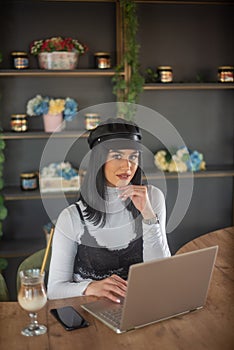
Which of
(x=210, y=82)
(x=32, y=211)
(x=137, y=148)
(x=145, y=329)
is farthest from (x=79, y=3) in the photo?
(x=145, y=329)

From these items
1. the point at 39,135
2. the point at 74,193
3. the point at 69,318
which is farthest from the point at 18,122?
the point at 69,318

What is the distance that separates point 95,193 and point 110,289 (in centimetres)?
56

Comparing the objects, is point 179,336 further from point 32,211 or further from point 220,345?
point 32,211

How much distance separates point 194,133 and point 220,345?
2736 mm

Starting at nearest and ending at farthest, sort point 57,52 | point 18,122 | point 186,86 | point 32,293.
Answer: point 32,293
point 57,52
point 18,122
point 186,86

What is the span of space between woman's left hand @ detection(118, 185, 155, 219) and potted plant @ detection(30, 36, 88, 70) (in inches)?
63.2

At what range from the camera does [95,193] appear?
2209 mm

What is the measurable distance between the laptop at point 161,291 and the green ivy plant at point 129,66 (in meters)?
2.07

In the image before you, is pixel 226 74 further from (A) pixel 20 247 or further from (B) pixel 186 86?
(A) pixel 20 247

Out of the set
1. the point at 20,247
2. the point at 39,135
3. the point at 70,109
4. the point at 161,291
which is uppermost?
the point at 70,109

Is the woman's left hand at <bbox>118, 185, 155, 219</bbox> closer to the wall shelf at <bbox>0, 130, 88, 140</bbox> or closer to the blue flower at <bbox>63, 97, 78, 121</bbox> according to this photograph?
the wall shelf at <bbox>0, 130, 88, 140</bbox>

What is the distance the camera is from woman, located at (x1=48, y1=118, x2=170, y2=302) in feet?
6.82

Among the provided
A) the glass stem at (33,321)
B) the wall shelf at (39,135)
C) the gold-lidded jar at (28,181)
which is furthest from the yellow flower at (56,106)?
the glass stem at (33,321)

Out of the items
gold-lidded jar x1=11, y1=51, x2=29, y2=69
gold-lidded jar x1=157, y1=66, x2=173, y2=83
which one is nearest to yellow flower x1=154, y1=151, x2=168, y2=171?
gold-lidded jar x1=157, y1=66, x2=173, y2=83
